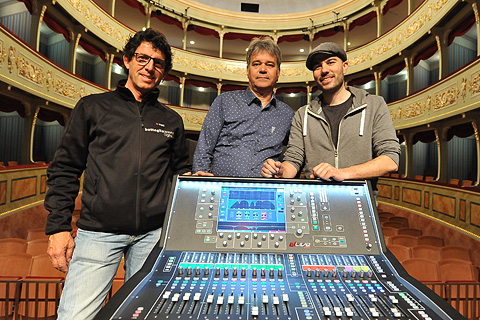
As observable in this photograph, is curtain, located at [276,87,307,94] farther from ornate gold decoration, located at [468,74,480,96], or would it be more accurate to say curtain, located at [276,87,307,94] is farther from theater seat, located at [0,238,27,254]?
theater seat, located at [0,238,27,254]

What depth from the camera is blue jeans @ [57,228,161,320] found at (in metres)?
1.23

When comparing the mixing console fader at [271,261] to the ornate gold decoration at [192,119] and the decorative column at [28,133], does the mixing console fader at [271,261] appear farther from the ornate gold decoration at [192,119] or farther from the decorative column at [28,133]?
the ornate gold decoration at [192,119]

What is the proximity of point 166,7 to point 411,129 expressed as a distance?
9428 millimetres

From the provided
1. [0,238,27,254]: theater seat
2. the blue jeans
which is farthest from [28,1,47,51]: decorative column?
the blue jeans

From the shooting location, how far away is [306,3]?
12.6 meters

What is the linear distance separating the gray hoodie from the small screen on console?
446mm

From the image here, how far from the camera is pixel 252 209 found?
1044 mm

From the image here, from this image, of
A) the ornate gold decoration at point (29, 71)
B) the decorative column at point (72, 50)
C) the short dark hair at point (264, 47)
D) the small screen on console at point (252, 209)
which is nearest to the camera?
the small screen on console at point (252, 209)

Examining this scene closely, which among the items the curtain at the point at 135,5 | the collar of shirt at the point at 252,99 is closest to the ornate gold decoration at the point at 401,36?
the collar of shirt at the point at 252,99

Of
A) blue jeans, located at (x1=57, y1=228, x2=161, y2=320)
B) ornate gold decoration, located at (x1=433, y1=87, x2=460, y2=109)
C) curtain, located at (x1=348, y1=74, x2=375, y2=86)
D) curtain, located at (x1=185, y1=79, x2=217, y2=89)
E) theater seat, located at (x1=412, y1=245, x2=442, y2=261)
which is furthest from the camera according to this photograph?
curtain, located at (x1=185, y1=79, x2=217, y2=89)

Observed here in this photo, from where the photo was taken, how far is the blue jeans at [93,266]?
123 centimetres

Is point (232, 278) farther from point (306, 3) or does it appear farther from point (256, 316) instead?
point (306, 3)

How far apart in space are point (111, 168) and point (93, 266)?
41 cm

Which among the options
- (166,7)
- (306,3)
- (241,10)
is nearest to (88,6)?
(166,7)
